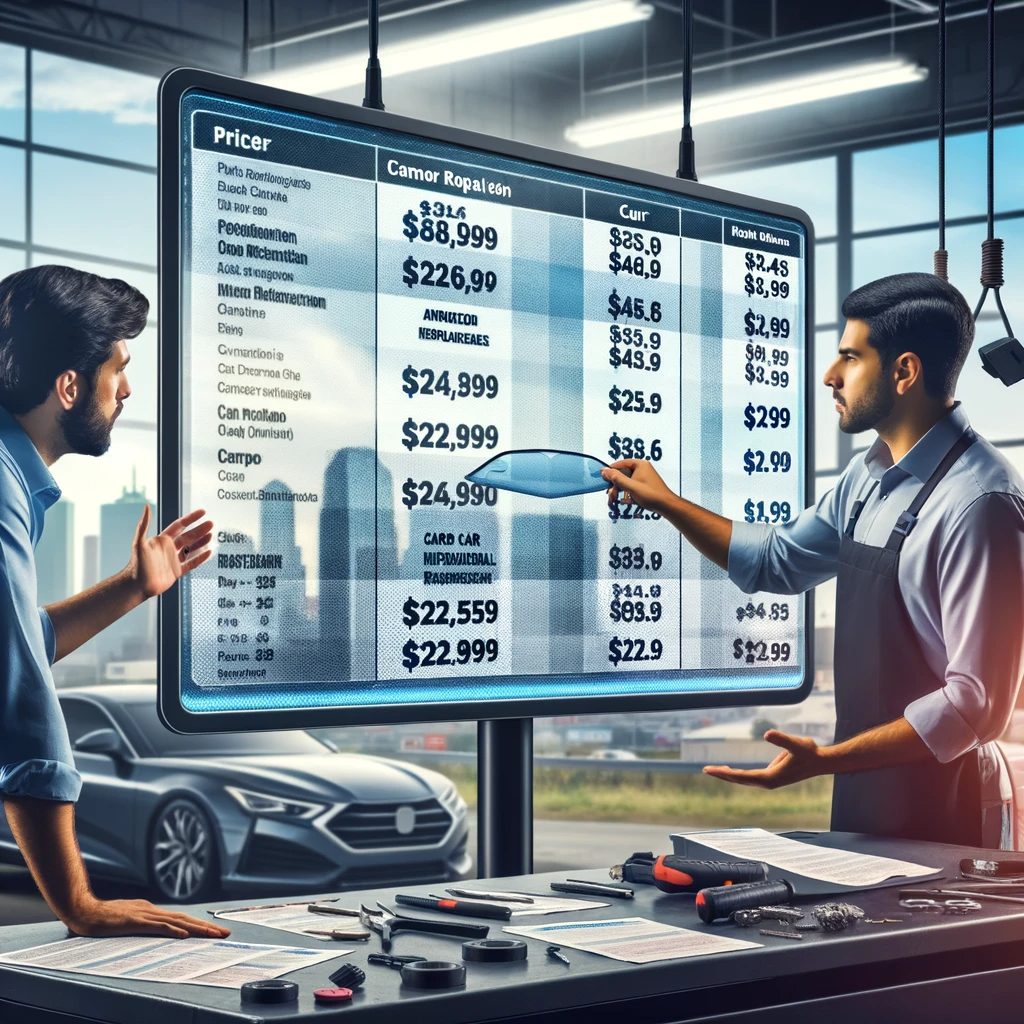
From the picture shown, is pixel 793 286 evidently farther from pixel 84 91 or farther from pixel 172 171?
pixel 84 91

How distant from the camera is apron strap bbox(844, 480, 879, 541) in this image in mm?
2133

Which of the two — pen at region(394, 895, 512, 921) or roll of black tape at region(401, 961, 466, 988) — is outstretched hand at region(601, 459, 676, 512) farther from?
roll of black tape at region(401, 961, 466, 988)

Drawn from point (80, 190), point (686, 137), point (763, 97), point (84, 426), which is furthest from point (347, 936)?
point (80, 190)

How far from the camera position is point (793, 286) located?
2.19m

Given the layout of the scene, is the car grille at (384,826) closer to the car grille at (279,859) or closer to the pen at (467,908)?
the car grille at (279,859)

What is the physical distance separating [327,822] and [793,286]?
11.7ft

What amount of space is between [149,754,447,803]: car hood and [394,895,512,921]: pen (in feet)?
12.8

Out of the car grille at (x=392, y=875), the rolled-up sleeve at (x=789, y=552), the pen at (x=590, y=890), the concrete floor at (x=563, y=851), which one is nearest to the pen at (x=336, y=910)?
the pen at (x=590, y=890)

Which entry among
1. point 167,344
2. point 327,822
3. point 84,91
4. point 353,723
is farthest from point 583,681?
point 84,91

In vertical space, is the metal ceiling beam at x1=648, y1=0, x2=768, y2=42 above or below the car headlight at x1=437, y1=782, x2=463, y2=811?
above

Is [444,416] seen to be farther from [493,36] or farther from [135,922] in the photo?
[493,36]

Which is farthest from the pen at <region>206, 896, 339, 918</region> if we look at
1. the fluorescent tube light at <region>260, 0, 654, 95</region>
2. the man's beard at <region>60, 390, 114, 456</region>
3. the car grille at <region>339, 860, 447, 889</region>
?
the fluorescent tube light at <region>260, 0, 654, 95</region>

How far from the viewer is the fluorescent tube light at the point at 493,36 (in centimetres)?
602

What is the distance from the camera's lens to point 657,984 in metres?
1.17
